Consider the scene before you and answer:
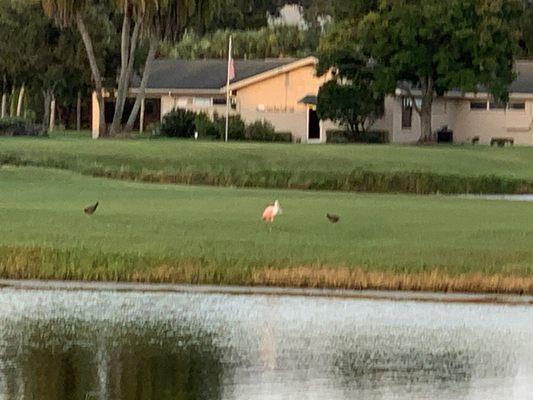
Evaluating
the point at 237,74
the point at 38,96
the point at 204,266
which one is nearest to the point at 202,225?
the point at 204,266

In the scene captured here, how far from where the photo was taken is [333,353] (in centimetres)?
1426

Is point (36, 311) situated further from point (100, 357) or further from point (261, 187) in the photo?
point (261, 187)

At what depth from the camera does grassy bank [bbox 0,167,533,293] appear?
64.3 ft

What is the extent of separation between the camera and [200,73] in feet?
243

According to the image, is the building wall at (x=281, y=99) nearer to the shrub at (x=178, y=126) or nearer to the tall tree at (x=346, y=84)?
the tall tree at (x=346, y=84)

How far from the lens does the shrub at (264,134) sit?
219 ft

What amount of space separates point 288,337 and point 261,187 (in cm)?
2666

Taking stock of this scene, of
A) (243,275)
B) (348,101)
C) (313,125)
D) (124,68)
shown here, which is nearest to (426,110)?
(348,101)

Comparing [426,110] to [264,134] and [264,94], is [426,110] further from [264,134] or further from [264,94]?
[264,94]

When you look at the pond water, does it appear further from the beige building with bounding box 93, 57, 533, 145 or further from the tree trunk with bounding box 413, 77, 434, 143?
the beige building with bounding box 93, 57, 533, 145

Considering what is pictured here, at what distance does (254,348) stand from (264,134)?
52.9m

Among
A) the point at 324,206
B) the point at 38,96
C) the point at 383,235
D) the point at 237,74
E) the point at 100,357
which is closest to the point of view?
the point at 100,357

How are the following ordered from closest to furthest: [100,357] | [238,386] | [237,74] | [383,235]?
[238,386], [100,357], [383,235], [237,74]

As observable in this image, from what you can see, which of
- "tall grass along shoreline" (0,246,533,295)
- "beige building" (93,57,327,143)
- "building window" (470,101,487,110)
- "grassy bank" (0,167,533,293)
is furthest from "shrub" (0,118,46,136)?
"tall grass along shoreline" (0,246,533,295)
